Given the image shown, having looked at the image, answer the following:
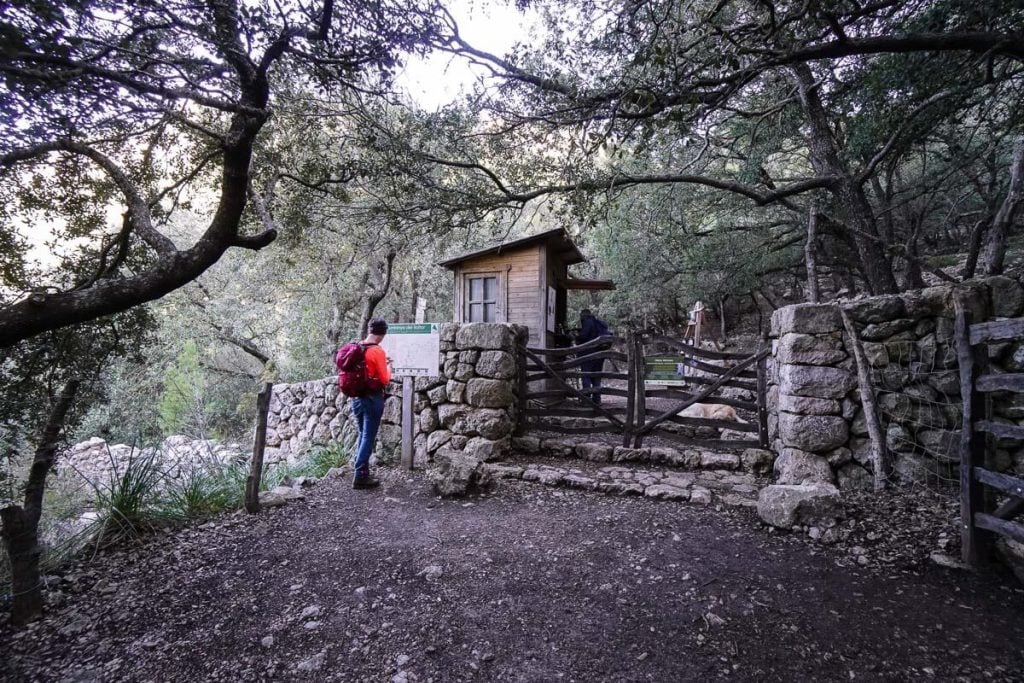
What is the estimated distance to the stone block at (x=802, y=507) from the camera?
351 centimetres

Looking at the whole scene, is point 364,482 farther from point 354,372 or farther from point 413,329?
point 413,329

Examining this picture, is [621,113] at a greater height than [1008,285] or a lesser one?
greater

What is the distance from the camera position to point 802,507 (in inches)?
140

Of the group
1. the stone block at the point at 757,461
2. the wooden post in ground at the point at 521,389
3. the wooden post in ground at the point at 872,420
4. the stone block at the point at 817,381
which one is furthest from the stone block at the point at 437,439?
the wooden post in ground at the point at 872,420

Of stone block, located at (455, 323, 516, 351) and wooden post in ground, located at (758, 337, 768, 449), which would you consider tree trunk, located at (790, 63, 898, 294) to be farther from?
stone block, located at (455, 323, 516, 351)

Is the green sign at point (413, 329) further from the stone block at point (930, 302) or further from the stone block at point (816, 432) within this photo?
the stone block at point (930, 302)

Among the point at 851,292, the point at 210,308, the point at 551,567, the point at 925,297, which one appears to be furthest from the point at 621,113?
the point at 210,308

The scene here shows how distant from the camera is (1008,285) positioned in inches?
144

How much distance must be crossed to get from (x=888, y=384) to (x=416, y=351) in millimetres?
5046

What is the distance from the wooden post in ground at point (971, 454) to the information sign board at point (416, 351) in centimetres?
484

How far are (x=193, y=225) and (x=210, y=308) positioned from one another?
2620 mm

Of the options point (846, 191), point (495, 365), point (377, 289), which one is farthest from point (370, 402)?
point (377, 289)

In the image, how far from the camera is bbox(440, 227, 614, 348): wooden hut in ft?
29.7

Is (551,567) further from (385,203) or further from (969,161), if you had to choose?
(969,161)
